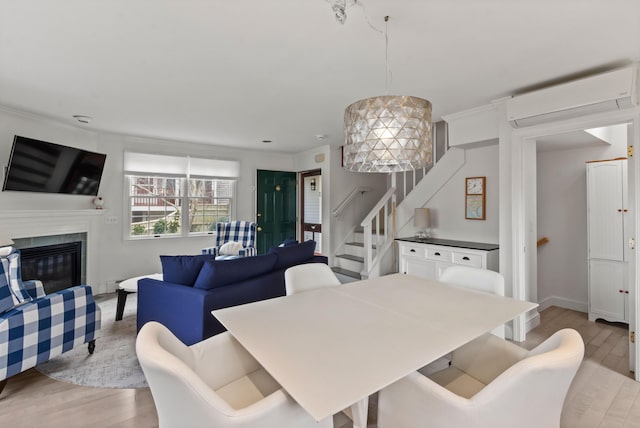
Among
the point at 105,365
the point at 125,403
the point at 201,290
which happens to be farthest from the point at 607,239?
the point at 105,365

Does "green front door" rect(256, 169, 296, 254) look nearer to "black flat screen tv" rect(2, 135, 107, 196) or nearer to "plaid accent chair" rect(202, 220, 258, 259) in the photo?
"plaid accent chair" rect(202, 220, 258, 259)

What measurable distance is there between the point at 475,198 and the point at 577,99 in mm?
1588

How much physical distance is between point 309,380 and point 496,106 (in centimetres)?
330

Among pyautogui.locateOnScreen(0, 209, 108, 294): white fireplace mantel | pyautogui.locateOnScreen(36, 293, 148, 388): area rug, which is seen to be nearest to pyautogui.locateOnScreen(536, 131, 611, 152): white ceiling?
pyautogui.locateOnScreen(36, 293, 148, 388): area rug

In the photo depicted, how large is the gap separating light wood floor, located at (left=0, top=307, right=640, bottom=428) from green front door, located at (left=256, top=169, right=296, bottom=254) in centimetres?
389

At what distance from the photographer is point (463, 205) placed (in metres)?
4.04

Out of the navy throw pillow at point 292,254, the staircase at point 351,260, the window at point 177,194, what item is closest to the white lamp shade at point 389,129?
the navy throw pillow at point 292,254

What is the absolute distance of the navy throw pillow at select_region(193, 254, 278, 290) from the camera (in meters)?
2.40

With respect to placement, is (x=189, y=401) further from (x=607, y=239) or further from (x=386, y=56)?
(x=607, y=239)

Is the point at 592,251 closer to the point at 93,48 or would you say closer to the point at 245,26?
the point at 245,26

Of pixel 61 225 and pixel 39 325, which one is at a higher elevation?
pixel 61 225

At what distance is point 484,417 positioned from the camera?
101 centimetres

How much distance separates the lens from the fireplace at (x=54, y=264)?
144 inches

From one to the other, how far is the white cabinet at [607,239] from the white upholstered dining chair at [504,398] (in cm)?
304
